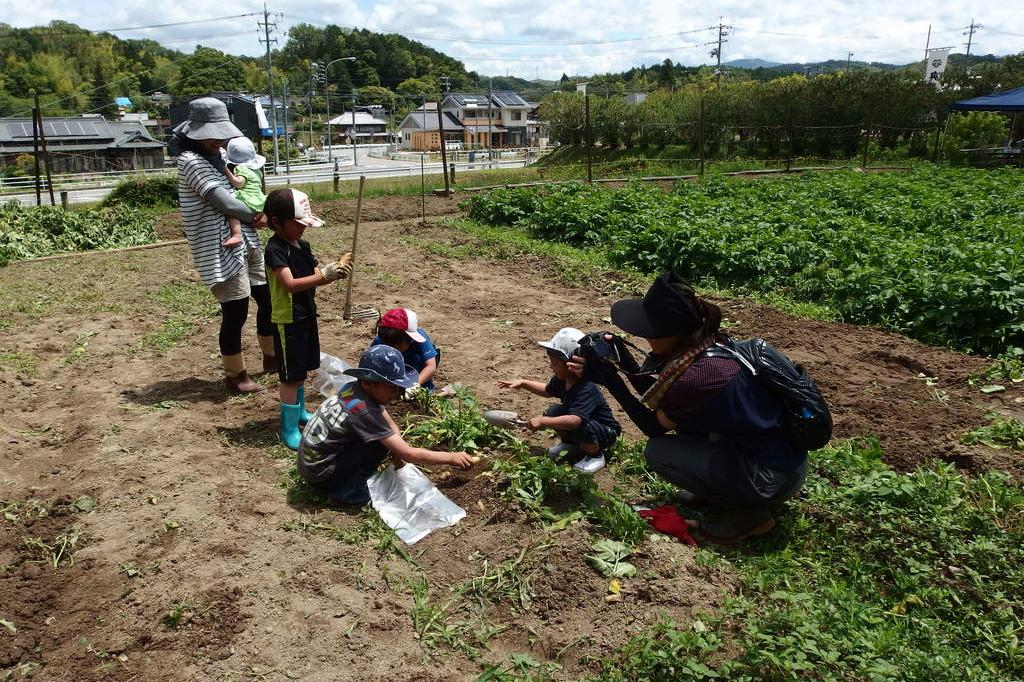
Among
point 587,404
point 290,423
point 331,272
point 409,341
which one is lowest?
point 290,423

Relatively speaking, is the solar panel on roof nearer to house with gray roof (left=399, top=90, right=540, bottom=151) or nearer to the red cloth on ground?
house with gray roof (left=399, top=90, right=540, bottom=151)

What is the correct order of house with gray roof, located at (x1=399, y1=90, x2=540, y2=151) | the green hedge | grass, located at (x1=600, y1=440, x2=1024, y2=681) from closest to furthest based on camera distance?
grass, located at (x1=600, y1=440, x2=1024, y2=681) < the green hedge < house with gray roof, located at (x1=399, y1=90, x2=540, y2=151)

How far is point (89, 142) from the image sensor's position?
2018 inches

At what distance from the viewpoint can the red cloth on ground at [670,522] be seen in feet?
12.1

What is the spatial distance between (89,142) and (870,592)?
5908 centimetres

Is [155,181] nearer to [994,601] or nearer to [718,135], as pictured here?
[994,601]

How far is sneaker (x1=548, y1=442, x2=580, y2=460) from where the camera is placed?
14.6 ft

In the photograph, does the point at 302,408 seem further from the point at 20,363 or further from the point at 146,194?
the point at 146,194

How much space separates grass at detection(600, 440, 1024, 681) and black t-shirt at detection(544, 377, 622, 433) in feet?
3.39

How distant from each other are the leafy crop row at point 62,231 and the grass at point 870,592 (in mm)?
10819

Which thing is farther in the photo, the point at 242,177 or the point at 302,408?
the point at 242,177

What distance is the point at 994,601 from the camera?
3.14 meters

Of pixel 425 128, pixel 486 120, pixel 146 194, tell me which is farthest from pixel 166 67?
pixel 146 194

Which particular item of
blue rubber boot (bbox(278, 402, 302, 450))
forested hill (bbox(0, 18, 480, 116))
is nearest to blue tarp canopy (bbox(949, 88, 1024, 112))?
blue rubber boot (bbox(278, 402, 302, 450))
